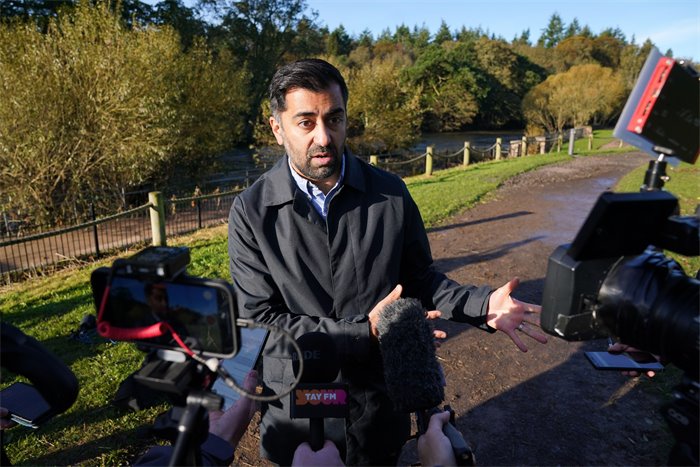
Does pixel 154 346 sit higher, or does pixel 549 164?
pixel 154 346

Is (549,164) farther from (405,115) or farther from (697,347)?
(697,347)

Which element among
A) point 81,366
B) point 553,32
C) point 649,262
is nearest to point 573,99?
point 81,366

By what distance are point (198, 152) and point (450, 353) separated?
15948 mm

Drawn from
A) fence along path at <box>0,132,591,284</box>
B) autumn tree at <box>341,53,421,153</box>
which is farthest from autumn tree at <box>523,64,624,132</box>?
fence along path at <box>0,132,591,284</box>

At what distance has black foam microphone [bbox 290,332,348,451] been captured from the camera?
162 cm

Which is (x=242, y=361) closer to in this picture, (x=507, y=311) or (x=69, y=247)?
(x=507, y=311)

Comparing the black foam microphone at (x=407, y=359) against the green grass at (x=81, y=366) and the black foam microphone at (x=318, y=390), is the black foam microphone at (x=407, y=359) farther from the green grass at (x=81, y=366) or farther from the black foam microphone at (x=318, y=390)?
the green grass at (x=81, y=366)

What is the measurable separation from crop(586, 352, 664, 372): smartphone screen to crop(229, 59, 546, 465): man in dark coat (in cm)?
34

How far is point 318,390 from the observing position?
5.41 ft

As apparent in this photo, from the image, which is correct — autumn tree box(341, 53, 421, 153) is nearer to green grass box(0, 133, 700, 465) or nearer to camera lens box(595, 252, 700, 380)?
green grass box(0, 133, 700, 465)

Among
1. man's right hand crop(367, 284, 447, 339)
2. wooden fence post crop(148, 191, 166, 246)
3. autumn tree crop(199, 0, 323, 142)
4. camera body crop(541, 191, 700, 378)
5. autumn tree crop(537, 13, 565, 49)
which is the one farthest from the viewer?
autumn tree crop(537, 13, 565, 49)

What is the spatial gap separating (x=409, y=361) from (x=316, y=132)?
1.06 m

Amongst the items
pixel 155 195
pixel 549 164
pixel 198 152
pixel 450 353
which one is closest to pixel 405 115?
pixel 549 164

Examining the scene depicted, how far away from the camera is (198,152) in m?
18.3
